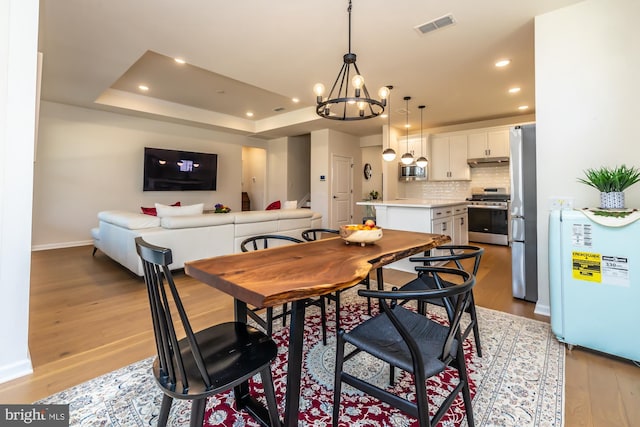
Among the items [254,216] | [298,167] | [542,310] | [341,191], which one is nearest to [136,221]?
[254,216]

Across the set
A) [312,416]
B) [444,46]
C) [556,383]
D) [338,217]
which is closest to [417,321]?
[312,416]

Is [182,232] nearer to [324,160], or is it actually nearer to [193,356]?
[193,356]

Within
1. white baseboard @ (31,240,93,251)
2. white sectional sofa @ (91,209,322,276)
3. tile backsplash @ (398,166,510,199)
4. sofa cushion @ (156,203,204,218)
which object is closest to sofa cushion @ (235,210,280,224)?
white sectional sofa @ (91,209,322,276)

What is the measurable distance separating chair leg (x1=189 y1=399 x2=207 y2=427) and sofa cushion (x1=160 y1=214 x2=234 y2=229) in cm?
279

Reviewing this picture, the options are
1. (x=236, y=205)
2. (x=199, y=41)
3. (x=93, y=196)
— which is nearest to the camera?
(x=199, y=41)

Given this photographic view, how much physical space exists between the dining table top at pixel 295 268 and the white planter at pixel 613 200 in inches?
46.6

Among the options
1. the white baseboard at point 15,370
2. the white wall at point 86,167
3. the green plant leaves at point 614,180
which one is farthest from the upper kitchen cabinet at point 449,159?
the white baseboard at point 15,370

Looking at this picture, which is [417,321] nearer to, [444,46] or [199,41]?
[444,46]

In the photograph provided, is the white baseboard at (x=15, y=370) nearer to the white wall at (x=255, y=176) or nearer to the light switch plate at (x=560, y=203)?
the light switch plate at (x=560, y=203)

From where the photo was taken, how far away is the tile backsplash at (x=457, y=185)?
6.33 meters

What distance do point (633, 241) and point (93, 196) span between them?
24.4 ft

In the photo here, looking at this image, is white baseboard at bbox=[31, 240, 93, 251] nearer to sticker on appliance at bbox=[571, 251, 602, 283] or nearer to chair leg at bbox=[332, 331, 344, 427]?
chair leg at bbox=[332, 331, 344, 427]

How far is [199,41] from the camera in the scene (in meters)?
3.07

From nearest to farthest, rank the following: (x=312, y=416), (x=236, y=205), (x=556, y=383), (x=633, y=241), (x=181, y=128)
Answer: (x=312, y=416) < (x=556, y=383) < (x=633, y=241) < (x=181, y=128) < (x=236, y=205)
